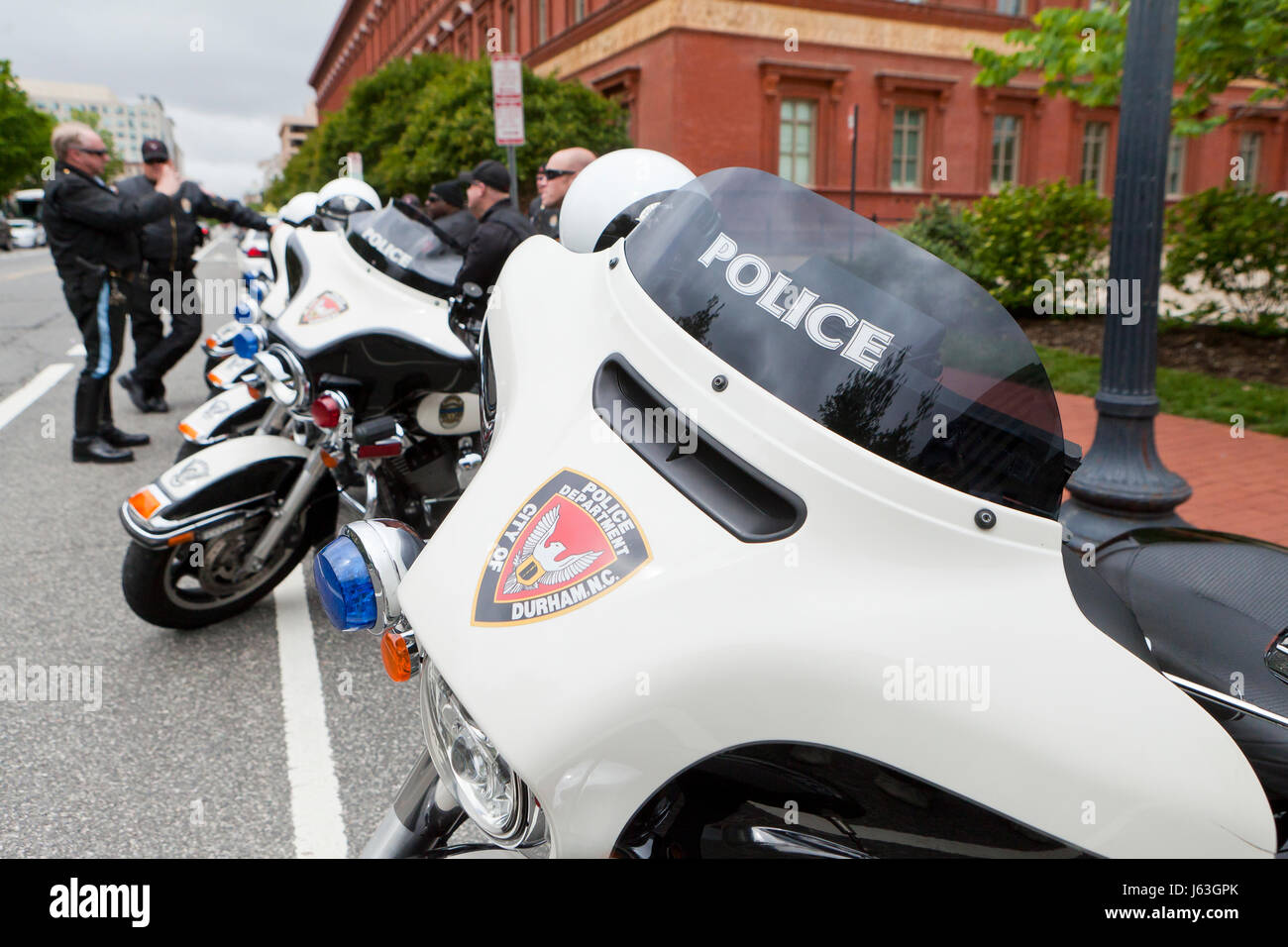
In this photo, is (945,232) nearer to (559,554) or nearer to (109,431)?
(109,431)

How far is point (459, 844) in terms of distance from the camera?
5.22 ft

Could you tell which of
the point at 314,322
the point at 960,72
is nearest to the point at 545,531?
the point at 314,322

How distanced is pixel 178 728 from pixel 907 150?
25331mm

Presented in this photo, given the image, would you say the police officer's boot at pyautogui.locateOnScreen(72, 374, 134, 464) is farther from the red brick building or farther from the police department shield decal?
the red brick building

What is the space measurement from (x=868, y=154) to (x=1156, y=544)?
958 inches

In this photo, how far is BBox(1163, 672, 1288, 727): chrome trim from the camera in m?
1.57

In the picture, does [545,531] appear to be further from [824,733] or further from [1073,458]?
[1073,458]

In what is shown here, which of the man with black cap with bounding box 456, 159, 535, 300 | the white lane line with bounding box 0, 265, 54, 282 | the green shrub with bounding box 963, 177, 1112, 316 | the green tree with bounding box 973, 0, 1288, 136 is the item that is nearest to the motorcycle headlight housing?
the man with black cap with bounding box 456, 159, 535, 300

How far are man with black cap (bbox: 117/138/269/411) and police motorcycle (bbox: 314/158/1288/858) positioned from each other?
7.04m

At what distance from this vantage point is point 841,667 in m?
1.13

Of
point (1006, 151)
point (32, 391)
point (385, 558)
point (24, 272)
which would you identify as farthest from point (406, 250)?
point (1006, 151)

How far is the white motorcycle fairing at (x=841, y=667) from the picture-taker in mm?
1129

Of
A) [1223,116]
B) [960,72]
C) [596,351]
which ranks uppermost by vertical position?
[960,72]

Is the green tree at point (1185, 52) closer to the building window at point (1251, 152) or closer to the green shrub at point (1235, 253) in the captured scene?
the green shrub at point (1235, 253)
